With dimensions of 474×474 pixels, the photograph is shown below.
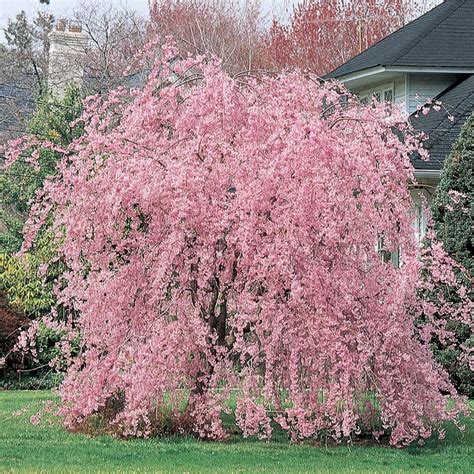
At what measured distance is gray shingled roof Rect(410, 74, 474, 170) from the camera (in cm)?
1747

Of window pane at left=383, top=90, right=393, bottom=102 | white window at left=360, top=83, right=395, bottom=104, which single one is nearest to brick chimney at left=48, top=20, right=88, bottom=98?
white window at left=360, top=83, right=395, bottom=104

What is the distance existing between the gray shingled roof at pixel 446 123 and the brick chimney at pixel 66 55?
1055cm

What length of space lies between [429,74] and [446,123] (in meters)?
2.12

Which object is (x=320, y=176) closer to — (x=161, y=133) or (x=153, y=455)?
(x=161, y=133)

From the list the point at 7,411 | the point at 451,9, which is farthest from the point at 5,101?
the point at 7,411

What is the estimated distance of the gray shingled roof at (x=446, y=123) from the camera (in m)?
17.5

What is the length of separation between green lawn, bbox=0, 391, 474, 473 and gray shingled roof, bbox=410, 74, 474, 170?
789 cm

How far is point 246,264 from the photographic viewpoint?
9109 mm

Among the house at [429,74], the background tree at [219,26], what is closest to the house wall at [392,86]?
the house at [429,74]

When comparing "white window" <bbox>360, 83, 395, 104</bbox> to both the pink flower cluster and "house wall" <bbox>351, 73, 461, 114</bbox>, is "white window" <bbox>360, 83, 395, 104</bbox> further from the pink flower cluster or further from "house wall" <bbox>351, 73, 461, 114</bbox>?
the pink flower cluster

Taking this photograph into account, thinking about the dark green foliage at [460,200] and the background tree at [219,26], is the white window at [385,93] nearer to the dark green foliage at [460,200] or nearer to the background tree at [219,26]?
the dark green foliage at [460,200]

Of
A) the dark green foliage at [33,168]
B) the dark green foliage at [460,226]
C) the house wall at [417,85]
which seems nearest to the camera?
the dark green foliage at [460,226]

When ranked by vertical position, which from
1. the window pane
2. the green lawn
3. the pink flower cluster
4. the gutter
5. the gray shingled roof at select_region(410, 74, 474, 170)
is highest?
the window pane

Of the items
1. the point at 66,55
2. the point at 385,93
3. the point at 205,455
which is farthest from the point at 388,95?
the point at 205,455
